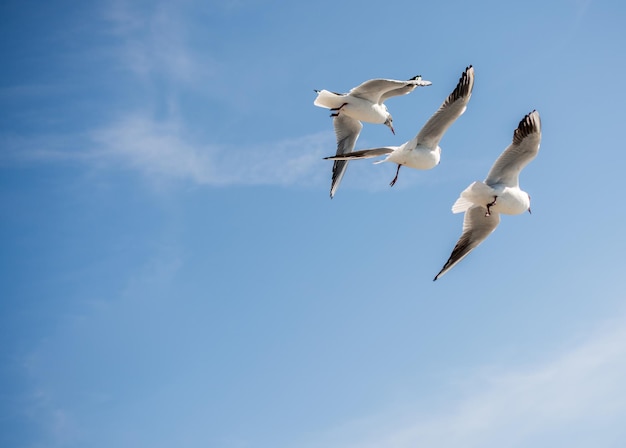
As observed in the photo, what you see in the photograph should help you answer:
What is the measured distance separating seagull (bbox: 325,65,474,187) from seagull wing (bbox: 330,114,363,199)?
15.2 feet

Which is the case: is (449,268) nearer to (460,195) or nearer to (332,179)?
(460,195)

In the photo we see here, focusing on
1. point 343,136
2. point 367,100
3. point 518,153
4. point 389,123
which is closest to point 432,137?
point 518,153

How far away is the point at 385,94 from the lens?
21391 mm

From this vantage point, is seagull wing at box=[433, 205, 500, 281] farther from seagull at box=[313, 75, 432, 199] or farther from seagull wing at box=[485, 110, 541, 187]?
seagull at box=[313, 75, 432, 199]

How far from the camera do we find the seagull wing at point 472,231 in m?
18.3

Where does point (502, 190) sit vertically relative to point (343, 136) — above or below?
below

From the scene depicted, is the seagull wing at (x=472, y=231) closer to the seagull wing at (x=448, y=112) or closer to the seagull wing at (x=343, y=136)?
the seagull wing at (x=448, y=112)

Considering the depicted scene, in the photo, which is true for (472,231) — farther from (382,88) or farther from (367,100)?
(367,100)

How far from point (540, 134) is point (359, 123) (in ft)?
22.7

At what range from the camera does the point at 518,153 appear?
55.8 ft

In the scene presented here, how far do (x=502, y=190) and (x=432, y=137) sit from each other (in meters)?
1.70

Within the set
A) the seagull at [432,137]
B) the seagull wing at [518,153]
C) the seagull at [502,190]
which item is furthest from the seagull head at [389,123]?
the seagull wing at [518,153]

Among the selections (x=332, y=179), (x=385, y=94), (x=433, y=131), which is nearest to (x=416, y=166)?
(x=433, y=131)

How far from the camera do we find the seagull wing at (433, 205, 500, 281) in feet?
60.1
